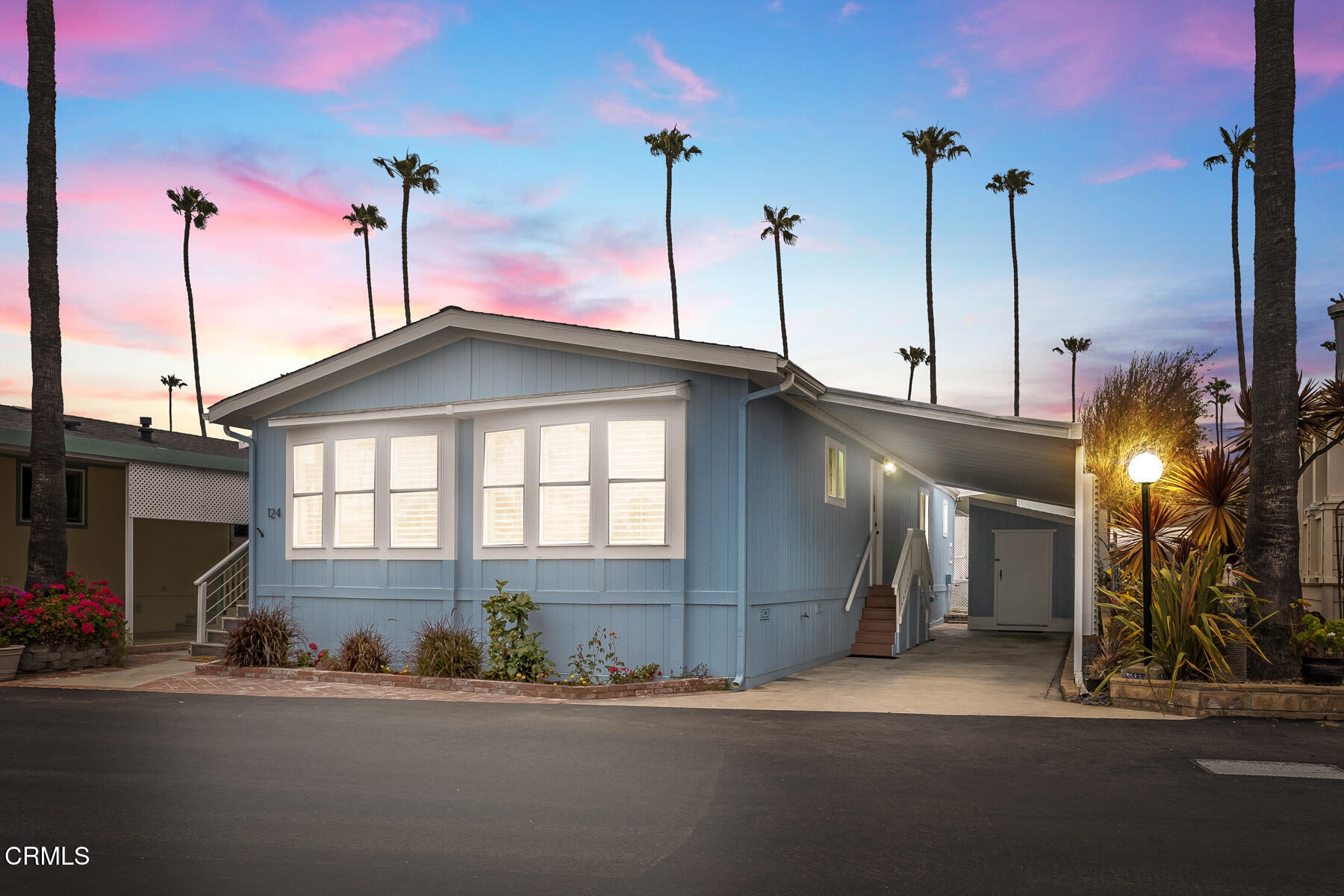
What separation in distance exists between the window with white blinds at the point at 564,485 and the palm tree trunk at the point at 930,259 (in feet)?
82.8

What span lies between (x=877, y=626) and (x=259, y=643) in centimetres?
905

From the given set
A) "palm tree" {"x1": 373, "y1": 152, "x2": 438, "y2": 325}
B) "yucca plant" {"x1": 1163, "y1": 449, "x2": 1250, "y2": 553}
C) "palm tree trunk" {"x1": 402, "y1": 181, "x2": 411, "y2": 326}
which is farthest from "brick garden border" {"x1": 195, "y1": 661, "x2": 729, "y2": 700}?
"palm tree" {"x1": 373, "y1": 152, "x2": 438, "y2": 325}

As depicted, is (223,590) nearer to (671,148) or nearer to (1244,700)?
(1244,700)

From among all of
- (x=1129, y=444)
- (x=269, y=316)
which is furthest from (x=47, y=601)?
(x=1129, y=444)

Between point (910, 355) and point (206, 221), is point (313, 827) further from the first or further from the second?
point (910, 355)

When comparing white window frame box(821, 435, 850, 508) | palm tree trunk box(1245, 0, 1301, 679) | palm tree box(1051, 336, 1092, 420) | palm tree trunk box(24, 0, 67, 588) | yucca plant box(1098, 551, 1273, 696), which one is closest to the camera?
yucca plant box(1098, 551, 1273, 696)

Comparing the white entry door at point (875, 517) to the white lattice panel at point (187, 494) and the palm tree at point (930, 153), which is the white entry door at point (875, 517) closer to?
the white lattice panel at point (187, 494)

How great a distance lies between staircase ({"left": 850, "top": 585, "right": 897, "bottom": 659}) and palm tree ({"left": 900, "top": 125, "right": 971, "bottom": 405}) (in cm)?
1882

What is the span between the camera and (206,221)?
3900 cm

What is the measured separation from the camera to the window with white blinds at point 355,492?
1275cm

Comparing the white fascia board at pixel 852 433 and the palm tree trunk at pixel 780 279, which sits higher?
the palm tree trunk at pixel 780 279

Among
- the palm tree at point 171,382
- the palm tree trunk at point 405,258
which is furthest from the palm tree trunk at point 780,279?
the palm tree at point 171,382

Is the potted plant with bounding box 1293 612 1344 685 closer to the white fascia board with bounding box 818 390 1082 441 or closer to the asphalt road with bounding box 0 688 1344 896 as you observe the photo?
the asphalt road with bounding box 0 688 1344 896

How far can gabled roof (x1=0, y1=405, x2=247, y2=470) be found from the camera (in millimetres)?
15047
